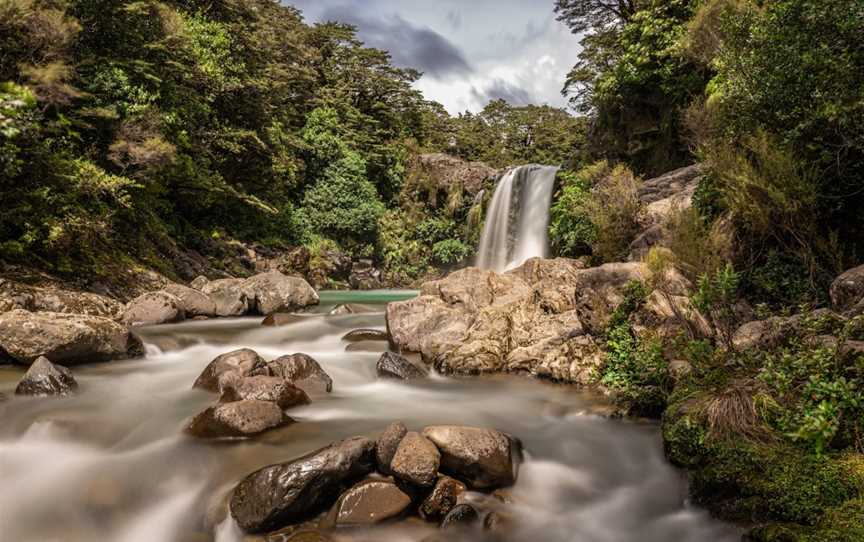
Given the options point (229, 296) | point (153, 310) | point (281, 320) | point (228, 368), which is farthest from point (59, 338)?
point (229, 296)

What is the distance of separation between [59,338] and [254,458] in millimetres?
5229

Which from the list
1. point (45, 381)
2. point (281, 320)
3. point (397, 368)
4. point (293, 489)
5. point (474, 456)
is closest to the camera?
point (293, 489)

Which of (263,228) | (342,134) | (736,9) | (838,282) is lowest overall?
(838,282)

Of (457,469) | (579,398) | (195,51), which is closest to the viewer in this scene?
(457,469)

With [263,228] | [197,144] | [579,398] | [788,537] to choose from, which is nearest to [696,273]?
[579,398]

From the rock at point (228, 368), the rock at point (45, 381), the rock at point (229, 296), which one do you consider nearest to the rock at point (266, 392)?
the rock at point (228, 368)

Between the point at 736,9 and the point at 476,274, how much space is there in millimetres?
8182

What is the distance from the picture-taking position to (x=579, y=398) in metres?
7.49

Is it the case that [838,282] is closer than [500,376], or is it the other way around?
[838,282]

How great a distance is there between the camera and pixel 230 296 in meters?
14.6

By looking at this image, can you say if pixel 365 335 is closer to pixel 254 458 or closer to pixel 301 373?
pixel 301 373

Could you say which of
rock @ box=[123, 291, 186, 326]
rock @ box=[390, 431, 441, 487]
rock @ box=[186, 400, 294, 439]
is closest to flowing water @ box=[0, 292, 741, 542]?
rock @ box=[186, 400, 294, 439]

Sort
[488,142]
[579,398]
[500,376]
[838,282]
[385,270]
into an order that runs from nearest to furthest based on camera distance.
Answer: [838,282], [579,398], [500,376], [385,270], [488,142]

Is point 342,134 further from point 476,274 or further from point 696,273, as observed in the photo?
point 696,273
